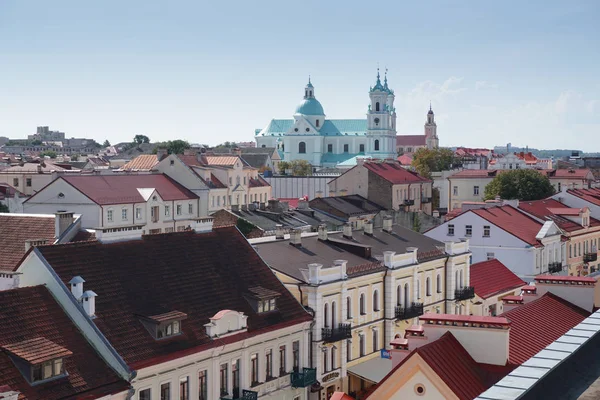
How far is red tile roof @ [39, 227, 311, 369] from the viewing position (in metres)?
28.1

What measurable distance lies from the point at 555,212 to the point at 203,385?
48499 mm

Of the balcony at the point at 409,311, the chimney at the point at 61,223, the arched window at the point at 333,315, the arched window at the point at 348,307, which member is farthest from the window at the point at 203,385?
the chimney at the point at 61,223

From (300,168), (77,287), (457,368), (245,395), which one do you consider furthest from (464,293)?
(300,168)

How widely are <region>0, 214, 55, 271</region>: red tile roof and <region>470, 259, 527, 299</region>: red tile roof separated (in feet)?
77.3

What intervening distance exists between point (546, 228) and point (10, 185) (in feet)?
188

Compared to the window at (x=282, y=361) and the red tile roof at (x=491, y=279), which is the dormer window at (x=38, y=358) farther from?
the red tile roof at (x=491, y=279)

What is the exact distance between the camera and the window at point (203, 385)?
29562mm

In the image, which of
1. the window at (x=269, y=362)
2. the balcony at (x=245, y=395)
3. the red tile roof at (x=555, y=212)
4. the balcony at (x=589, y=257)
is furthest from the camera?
the balcony at (x=589, y=257)

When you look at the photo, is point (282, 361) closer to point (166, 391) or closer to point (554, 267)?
point (166, 391)

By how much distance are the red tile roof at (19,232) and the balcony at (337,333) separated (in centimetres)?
1396

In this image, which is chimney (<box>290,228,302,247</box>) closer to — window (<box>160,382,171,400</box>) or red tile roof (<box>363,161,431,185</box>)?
window (<box>160,382,171,400</box>)

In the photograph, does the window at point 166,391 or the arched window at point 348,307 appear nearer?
the window at point 166,391

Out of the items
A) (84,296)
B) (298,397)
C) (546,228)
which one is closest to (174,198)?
(546,228)

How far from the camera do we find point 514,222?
63906 millimetres
